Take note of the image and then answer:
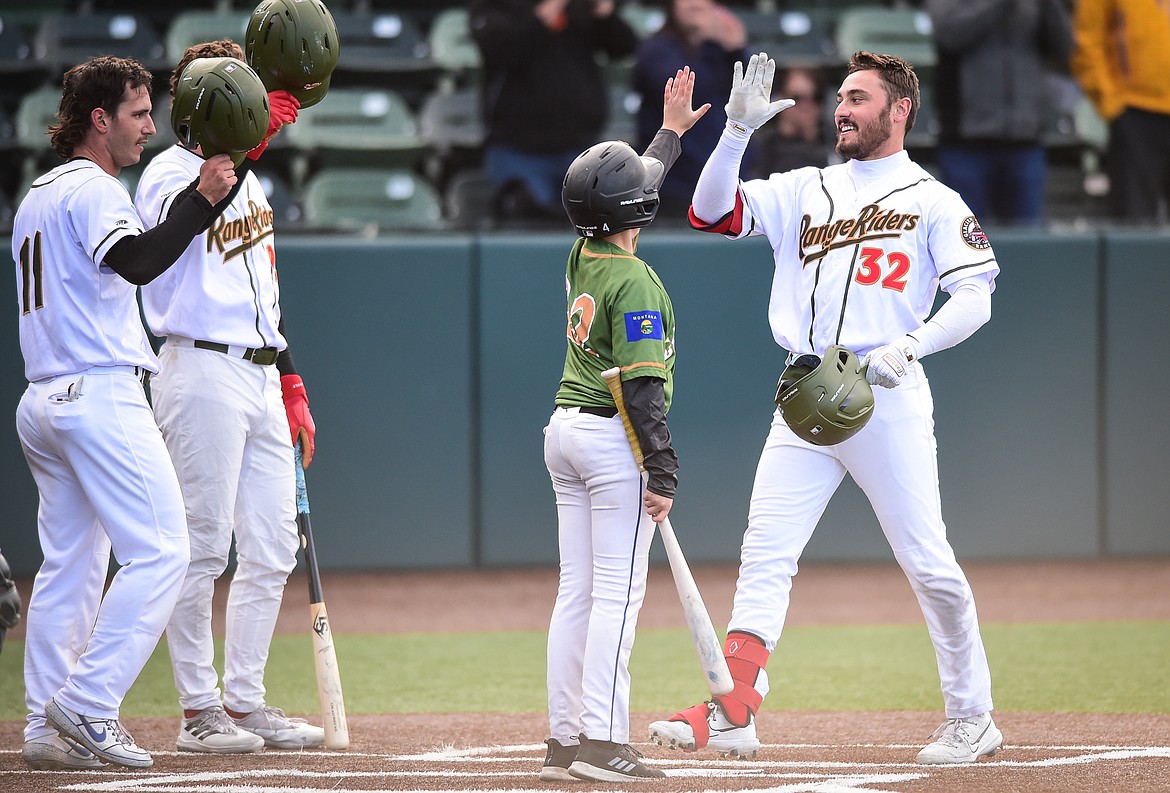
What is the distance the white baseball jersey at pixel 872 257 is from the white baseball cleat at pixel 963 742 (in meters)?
1.09

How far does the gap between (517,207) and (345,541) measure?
6.93 feet

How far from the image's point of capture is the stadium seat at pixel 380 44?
9961mm

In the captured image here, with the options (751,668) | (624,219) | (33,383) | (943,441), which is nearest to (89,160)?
(33,383)

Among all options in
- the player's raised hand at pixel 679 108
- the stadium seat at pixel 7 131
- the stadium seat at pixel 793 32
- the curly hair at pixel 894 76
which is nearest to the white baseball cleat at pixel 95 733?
the player's raised hand at pixel 679 108

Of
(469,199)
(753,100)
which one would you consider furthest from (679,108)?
(469,199)

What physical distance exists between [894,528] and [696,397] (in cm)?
418

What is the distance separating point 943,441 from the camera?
8.41 meters

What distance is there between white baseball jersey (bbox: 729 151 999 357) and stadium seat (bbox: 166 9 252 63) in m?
6.05

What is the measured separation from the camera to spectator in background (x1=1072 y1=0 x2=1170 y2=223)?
28.0 feet

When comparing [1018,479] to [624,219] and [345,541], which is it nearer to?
[345,541]

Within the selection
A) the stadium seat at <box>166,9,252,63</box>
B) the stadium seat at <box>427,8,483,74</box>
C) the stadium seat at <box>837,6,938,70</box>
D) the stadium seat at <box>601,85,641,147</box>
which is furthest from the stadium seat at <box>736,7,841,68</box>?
the stadium seat at <box>166,9,252,63</box>

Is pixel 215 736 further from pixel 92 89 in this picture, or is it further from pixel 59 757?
pixel 92 89

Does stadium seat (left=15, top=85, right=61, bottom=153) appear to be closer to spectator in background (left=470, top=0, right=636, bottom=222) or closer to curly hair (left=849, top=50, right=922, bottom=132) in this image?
spectator in background (left=470, top=0, right=636, bottom=222)

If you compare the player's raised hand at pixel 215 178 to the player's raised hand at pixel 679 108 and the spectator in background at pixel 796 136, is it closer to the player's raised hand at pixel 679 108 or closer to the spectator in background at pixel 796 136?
the player's raised hand at pixel 679 108
